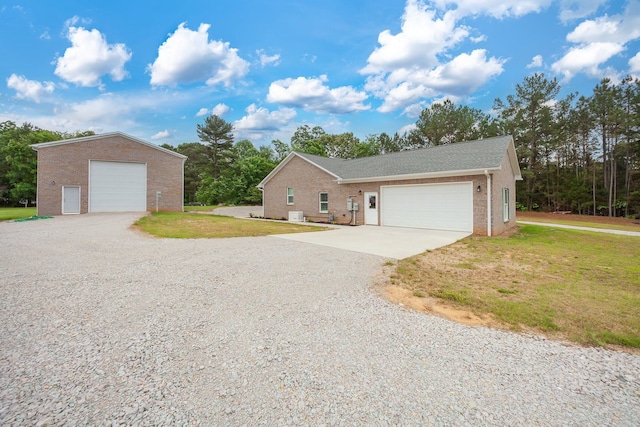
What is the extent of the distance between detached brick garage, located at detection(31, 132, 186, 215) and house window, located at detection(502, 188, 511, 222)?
70.7 ft

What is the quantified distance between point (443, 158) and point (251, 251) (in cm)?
1080

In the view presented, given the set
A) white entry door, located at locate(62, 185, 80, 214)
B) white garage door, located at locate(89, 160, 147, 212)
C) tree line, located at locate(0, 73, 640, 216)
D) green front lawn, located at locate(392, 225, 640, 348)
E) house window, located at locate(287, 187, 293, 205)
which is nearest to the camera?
green front lawn, located at locate(392, 225, 640, 348)

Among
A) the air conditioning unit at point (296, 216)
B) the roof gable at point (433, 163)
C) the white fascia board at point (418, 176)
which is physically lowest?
the air conditioning unit at point (296, 216)

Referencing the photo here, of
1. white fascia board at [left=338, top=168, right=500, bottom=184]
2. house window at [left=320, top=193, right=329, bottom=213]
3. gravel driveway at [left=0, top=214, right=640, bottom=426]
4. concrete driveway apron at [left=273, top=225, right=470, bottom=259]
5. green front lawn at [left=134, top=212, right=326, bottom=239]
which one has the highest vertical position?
white fascia board at [left=338, top=168, right=500, bottom=184]

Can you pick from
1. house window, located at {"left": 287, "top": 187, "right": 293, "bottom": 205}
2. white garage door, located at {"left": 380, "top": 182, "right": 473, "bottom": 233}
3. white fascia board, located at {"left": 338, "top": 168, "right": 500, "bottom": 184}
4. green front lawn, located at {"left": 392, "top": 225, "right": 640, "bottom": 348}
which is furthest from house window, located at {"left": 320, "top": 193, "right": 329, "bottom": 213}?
green front lawn, located at {"left": 392, "top": 225, "right": 640, "bottom": 348}

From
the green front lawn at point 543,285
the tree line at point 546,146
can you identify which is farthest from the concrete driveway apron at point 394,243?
the tree line at point 546,146

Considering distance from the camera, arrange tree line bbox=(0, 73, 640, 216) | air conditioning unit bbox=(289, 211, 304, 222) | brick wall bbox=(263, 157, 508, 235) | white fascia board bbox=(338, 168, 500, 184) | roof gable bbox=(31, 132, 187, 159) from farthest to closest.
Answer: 1. tree line bbox=(0, 73, 640, 216)
2. air conditioning unit bbox=(289, 211, 304, 222)
3. roof gable bbox=(31, 132, 187, 159)
4. brick wall bbox=(263, 157, 508, 235)
5. white fascia board bbox=(338, 168, 500, 184)

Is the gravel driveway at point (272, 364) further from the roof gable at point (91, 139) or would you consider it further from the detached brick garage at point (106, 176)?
the roof gable at point (91, 139)

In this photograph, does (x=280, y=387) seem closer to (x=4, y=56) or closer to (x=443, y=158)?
(x=443, y=158)

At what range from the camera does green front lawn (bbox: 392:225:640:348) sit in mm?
3518

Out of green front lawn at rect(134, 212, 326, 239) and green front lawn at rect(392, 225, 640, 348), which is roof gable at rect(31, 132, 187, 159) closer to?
green front lawn at rect(134, 212, 326, 239)

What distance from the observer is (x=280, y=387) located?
7.51 ft

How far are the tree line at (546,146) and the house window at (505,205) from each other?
18790 mm

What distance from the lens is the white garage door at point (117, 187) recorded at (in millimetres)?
20031
